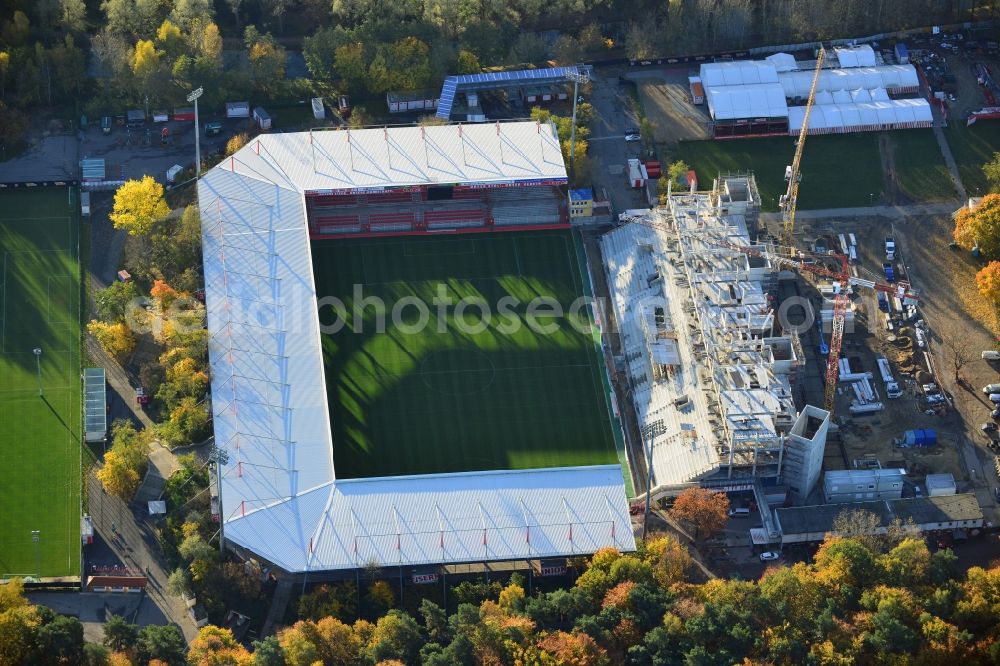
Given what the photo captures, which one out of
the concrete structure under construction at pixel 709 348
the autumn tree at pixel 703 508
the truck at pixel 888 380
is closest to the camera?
the autumn tree at pixel 703 508

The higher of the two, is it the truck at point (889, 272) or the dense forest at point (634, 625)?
the truck at point (889, 272)

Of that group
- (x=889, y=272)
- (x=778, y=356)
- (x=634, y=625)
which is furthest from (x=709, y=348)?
(x=634, y=625)

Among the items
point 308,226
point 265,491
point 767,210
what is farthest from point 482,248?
point 265,491

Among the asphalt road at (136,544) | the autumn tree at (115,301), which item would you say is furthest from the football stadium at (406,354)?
the autumn tree at (115,301)

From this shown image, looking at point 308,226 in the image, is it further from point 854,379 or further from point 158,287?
point 854,379

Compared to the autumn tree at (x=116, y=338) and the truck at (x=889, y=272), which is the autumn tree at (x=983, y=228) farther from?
the autumn tree at (x=116, y=338)

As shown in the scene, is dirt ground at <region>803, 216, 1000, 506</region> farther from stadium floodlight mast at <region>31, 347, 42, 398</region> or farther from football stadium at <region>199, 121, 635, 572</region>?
stadium floodlight mast at <region>31, 347, 42, 398</region>
